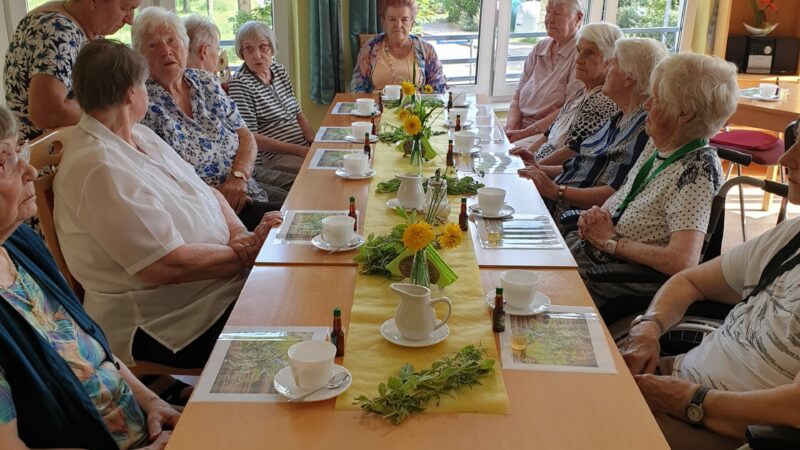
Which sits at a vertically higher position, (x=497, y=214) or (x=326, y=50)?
(x=326, y=50)

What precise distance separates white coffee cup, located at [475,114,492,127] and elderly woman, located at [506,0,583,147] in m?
0.35

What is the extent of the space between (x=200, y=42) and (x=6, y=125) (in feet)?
6.43

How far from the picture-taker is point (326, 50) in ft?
15.4

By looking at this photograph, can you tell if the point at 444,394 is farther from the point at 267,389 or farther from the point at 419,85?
the point at 419,85

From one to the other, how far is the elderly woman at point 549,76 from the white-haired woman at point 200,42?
66.3 inches

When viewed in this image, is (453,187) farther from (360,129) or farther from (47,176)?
(47,176)

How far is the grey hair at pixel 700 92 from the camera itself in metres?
1.97

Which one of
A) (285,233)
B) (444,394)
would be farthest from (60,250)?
(444,394)

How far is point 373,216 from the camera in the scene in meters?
2.08

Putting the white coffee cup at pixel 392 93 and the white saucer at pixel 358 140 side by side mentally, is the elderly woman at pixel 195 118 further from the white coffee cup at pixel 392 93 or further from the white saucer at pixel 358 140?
the white coffee cup at pixel 392 93

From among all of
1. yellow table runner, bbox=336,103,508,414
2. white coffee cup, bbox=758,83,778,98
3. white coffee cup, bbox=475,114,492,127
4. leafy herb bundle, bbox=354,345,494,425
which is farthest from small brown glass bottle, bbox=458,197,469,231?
white coffee cup, bbox=758,83,778,98

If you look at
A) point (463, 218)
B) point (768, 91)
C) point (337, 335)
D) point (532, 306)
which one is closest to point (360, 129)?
point (463, 218)

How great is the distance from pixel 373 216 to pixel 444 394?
94 cm

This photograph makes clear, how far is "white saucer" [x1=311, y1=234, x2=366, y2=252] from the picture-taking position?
5.99ft
